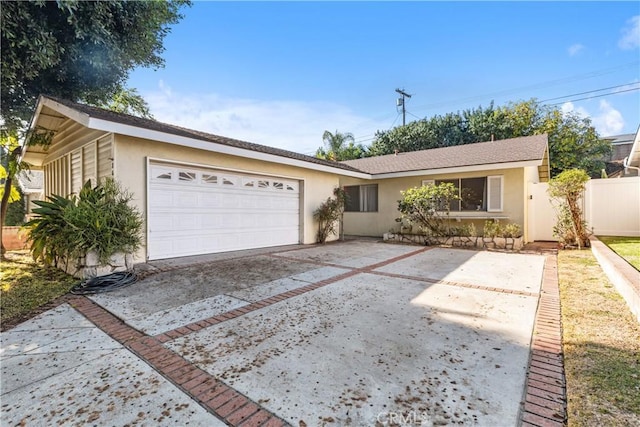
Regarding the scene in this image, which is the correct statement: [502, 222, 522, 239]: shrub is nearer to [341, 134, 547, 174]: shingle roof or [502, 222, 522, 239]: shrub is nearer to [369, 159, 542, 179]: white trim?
[369, 159, 542, 179]: white trim

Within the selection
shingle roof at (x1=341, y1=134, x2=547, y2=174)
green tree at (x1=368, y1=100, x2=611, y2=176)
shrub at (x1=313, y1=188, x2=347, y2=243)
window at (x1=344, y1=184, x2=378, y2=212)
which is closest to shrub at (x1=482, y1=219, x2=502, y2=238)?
shingle roof at (x1=341, y1=134, x2=547, y2=174)

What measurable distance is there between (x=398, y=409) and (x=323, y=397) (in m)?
0.51

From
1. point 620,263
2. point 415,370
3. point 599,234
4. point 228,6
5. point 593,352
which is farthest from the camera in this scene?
point 599,234

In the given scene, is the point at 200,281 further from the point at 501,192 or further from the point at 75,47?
the point at 501,192

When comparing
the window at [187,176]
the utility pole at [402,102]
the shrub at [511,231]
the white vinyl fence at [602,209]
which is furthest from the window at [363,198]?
the utility pole at [402,102]

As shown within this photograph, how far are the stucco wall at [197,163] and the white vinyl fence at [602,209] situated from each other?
26.9 feet

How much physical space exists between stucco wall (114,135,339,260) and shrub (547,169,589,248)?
7.34m

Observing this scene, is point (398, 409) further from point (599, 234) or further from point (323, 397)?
point (599, 234)

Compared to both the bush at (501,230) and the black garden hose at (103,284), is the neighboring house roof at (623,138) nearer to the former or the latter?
the bush at (501,230)

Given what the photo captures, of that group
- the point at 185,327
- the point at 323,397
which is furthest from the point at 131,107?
the point at 323,397

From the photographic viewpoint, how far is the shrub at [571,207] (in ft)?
29.0

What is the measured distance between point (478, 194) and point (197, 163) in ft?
31.7

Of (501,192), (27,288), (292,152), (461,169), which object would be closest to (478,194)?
(501,192)

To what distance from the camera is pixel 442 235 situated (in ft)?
34.7
